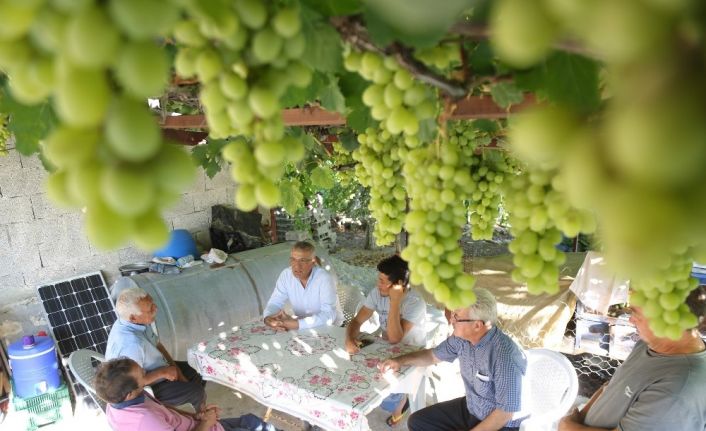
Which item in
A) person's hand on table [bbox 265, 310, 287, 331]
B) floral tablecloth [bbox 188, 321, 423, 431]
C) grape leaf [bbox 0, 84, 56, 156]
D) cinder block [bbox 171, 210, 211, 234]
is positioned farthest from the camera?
cinder block [bbox 171, 210, 211, 234]

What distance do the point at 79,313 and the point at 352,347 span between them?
311cm

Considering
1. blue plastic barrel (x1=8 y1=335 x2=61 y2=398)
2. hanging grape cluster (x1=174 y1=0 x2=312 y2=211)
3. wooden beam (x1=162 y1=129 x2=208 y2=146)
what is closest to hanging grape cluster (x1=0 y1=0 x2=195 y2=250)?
hanging grape cluster (x1=174 y1=0 x2=312 y2=211)

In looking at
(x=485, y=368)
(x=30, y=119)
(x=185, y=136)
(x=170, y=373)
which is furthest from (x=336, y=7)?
(x=170, y=373)

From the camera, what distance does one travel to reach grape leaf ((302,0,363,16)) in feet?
2.38

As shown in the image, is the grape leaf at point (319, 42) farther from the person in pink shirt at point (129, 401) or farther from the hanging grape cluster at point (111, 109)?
the person in pink shirt at point (129, 401)

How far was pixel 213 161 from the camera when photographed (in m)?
2.65

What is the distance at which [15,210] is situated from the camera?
14.3 feet

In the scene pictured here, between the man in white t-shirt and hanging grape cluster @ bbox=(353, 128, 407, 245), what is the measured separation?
1950 millimetres

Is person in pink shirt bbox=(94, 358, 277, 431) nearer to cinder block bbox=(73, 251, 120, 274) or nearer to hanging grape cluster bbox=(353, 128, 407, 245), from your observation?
hanging grape cluster bbox=(353, 128, 407, 245)

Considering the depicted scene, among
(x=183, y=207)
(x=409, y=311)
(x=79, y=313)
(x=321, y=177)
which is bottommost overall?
(x=79, y=313)

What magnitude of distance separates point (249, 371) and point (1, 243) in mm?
2917

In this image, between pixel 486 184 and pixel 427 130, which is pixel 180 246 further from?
pixel 427 130

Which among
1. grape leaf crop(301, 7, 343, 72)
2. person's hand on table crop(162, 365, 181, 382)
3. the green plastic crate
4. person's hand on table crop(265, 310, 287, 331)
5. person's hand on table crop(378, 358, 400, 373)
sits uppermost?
grape leaf crop(301, 7, 343, 72)

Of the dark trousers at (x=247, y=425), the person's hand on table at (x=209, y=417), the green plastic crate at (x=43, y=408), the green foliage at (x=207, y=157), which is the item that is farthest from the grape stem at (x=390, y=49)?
the green plastic crate at (x=43, y=408)
